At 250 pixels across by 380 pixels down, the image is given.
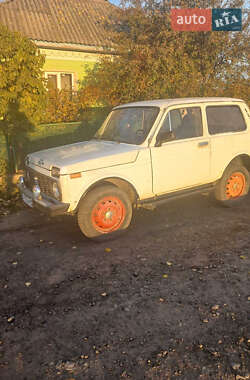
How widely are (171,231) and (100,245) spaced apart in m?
1.19

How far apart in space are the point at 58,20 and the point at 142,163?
1281cm

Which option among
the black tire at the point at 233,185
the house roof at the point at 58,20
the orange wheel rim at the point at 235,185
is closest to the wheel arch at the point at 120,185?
the black tire at the point at 233,185

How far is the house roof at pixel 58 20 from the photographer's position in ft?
43.1

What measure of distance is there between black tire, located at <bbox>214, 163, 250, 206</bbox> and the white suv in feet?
0.06

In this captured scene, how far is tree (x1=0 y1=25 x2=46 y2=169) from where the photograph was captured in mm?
7582

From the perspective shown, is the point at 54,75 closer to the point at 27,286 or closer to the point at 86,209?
the point at 86,209

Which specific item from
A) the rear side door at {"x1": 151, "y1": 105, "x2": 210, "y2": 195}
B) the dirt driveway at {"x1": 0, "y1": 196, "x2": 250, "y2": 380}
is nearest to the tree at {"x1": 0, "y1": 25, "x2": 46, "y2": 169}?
the dirt driveway at {"x1": 0, "y1": 196, "x2": 250, "y2": 380}

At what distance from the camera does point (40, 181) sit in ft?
15.5

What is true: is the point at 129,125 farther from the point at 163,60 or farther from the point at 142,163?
the point at 163,60

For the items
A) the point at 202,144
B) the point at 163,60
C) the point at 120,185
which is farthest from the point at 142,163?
the point at 163,60

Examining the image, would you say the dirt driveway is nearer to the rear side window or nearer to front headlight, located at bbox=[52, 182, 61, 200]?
front headlight, located at bbox=[52, 182, 61, 200]

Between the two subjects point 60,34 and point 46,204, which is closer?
point 46,204

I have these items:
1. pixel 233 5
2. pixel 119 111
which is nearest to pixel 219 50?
pixel 233 5

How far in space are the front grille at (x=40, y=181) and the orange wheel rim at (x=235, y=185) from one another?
3.31 meters
